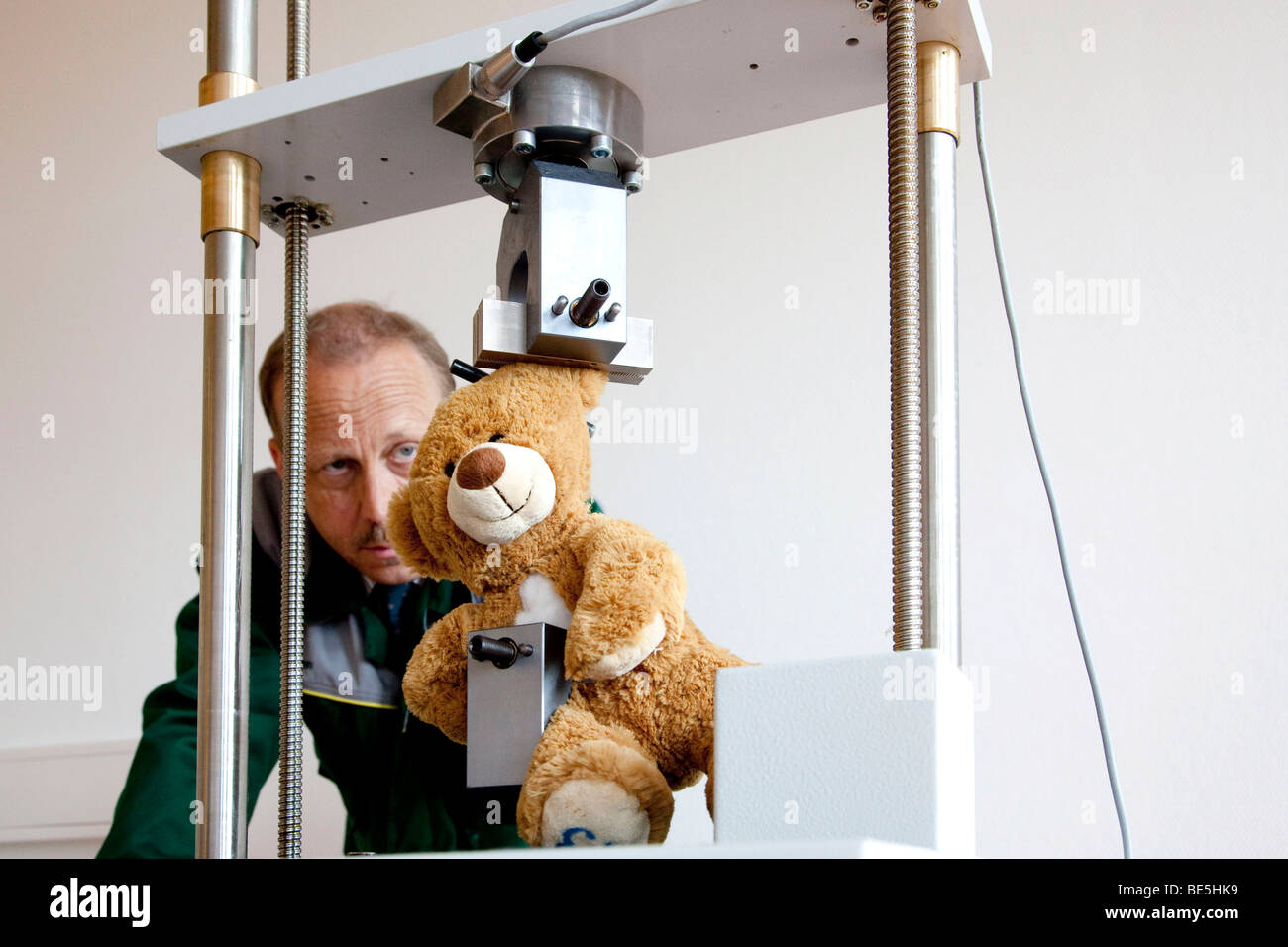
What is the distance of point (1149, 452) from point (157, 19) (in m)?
1.75

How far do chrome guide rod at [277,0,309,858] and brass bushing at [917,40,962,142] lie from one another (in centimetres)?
45

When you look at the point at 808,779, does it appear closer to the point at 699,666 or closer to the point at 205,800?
the point at 699,666

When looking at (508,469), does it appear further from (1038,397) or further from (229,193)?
(1038,397)

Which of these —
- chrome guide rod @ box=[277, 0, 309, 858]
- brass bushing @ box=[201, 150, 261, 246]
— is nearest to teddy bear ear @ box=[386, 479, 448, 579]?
chrome guide rod @ box=[277, 0, 309, 858]

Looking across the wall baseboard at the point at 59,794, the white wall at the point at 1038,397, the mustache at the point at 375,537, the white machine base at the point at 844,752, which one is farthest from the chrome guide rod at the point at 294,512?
the wall baseboard at the point at 59,794

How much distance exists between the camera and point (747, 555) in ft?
5.46

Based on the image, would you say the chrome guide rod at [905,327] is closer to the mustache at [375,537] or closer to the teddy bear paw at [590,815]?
the teddy bear paw at [590,815]

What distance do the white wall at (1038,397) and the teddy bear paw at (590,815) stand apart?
2.96ft

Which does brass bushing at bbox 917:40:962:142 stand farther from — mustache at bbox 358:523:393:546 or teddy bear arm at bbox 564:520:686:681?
mustache at bbox 358:523:393:546

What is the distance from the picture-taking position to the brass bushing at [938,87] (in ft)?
2.47

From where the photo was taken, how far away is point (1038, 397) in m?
1.55

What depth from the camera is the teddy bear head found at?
2.49ft

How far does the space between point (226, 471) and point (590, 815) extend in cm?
36

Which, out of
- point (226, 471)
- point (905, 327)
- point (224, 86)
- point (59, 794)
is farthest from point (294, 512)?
point (59, 794)
